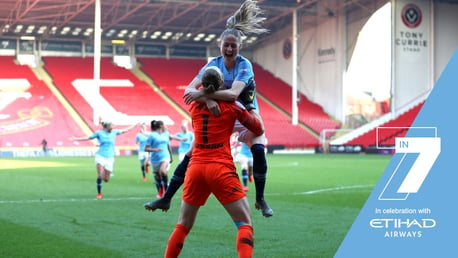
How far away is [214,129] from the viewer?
22.4ft

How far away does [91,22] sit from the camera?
205 feet

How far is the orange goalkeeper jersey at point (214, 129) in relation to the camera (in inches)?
268

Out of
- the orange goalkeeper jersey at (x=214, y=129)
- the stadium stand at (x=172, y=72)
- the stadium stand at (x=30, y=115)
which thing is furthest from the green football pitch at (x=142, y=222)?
the stadium stand at (x=172, y=72)

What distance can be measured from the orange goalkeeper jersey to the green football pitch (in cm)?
331

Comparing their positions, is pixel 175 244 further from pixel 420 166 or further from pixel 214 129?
pixel 420 166

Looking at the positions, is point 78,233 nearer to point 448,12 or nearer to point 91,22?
point 448,12

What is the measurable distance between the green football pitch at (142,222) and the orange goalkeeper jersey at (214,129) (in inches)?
130

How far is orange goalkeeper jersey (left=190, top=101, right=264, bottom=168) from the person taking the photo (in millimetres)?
6812

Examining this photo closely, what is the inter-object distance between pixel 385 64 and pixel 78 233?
45.3 metres

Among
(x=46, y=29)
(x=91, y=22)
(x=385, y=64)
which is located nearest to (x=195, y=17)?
(x=91, y=22)

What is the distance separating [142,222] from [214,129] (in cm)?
709

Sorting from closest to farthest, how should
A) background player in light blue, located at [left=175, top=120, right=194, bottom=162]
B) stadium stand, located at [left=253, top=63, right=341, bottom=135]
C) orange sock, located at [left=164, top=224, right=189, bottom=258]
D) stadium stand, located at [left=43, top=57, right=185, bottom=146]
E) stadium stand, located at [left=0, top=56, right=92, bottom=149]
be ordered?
orange sock, located at [left=164, top=224, right=189, bottom=258] < background player in light blue, located at [left=175, top=120, right=194, bottom=162] < stadium stand, located at [left=0, top=56, right=92, bottom=149] < stadium stand, located at [left=43, top=57, right=185, bottom=146] < stadium stand, located at [left=253, top=63, right=341, bottom=135]
